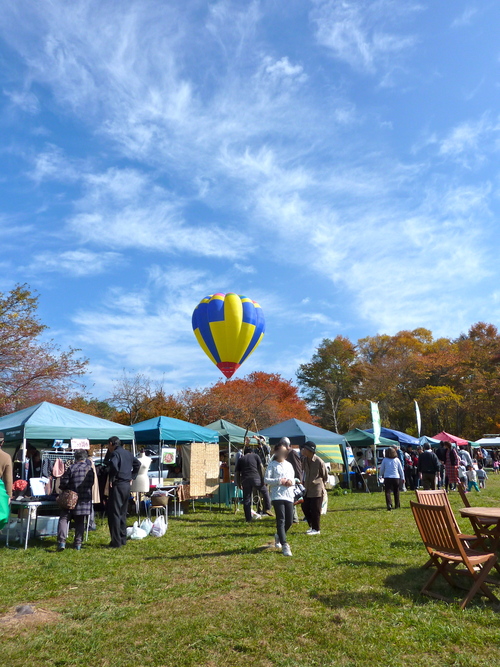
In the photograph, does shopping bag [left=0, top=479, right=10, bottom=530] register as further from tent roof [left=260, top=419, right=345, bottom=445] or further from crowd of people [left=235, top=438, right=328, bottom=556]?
tent roof [left=260, top=419, right=345, bottom=445]

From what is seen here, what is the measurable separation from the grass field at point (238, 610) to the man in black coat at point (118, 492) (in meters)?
0.39

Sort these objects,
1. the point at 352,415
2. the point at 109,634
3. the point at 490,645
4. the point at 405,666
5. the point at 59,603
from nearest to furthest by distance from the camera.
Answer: the point at 405,666 < the point at 490,645 < the point at 109,634 < the point at 59,603 < the point at 352,415

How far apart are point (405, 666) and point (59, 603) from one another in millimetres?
3403

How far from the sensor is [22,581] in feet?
18.1

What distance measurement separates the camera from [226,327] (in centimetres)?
1853

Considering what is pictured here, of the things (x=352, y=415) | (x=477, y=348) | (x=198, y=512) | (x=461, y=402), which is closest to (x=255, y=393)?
(x=352, y=415)

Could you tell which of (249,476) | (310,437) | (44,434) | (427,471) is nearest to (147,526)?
(249,476)

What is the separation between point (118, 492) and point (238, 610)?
3.86 meters

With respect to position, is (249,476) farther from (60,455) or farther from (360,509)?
(60,455)

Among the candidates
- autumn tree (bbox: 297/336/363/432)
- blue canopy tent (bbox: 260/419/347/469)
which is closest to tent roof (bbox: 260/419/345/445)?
blue canopy tent (bbox: 260/419/347/469)

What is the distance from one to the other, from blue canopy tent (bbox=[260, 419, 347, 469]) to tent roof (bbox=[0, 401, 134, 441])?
245 inches

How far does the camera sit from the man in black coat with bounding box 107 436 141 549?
24.7 ft

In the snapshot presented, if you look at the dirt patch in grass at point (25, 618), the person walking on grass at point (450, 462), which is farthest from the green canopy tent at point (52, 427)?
the person walking on grass at point (450, 462)

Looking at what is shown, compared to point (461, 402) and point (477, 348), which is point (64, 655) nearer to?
point (461, 402)
